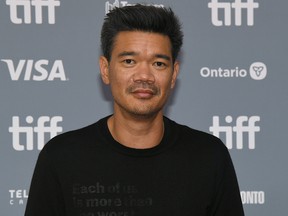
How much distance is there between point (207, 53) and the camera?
167 cm

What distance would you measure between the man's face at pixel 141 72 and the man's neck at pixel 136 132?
4cm

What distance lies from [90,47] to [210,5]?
1.50ft

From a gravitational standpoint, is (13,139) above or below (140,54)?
below

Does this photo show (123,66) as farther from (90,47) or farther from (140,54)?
(90,47)

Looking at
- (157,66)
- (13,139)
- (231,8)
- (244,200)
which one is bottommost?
(244,200)

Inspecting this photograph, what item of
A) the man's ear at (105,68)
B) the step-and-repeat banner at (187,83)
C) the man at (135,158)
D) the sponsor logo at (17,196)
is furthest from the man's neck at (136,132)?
the sponsor logo at (17,196)

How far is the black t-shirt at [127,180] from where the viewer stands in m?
1.25

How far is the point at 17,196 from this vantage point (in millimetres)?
1623

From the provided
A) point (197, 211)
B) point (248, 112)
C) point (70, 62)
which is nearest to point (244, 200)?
point (248, 112)

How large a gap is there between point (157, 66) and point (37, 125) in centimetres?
58

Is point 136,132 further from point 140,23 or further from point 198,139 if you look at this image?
point 140,23

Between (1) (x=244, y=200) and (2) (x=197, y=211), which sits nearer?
(2) (x=197, y=211)

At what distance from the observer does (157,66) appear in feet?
4.09

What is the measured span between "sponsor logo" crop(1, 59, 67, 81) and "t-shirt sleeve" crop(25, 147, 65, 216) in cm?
45
